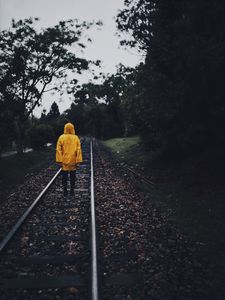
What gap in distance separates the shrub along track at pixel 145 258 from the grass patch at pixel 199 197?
10.1 inches

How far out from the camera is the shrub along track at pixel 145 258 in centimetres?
462

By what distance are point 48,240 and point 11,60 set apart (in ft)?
60.2

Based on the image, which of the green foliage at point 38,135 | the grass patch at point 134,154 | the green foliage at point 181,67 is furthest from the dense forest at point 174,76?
the green foliage at point 38,135

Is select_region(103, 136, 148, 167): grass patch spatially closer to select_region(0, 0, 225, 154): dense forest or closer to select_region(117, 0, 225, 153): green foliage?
select_region(0, 0, 225, 154): dense forest

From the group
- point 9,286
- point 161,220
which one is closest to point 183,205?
point 161,220

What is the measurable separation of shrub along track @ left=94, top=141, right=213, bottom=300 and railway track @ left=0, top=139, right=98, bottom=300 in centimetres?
26

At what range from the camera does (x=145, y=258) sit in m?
5.71

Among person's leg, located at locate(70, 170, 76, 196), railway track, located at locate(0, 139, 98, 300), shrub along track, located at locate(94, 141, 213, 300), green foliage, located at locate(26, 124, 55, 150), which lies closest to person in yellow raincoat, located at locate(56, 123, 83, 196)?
person's leg, located at locate(70, 170, 76, 196)

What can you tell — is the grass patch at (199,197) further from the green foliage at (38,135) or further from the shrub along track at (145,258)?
the green foliage at (38,135)

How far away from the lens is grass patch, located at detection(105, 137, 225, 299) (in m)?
6.24

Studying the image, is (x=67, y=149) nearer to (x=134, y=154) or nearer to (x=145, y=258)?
(x=145, y=258)

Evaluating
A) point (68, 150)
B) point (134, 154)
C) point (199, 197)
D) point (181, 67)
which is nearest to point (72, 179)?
point (68, 150)

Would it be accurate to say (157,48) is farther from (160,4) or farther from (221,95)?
(221,95)

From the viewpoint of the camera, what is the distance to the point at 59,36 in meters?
27.6
